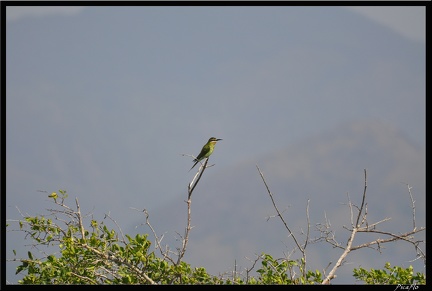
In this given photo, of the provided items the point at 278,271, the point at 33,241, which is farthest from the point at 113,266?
the point at 278,271

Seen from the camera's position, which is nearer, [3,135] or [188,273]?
[3,135]

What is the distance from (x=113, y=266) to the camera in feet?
26.0

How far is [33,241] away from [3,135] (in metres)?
1.46

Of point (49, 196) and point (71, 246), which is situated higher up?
point (49, 196)

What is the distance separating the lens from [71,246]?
7836 millimetres
